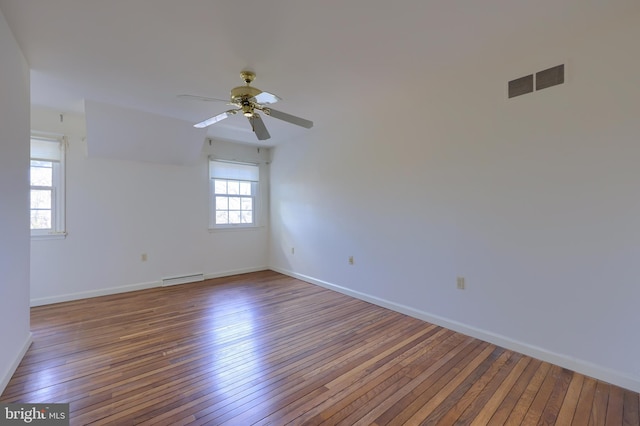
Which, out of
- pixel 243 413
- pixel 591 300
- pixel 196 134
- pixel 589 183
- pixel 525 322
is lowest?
pixel 243 413

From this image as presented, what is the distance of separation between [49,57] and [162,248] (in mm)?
2849

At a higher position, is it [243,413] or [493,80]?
[493,80]

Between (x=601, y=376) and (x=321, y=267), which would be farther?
(x=321, y=267)

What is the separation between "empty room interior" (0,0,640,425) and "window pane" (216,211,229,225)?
60.7 inches

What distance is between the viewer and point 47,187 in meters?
3.63

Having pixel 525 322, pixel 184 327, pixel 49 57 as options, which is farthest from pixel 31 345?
pixel 525 322

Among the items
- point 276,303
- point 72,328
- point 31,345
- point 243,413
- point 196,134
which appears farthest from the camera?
point 196,134

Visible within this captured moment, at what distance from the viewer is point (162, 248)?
A: 4.48m

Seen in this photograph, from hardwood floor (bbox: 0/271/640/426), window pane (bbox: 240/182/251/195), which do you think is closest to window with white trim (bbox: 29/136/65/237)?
hardwood floor (bbox: 0/271/640/426)

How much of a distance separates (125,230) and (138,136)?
139cm

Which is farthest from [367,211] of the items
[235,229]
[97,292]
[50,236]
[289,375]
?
[50,236]

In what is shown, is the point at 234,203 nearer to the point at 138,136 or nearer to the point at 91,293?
the point at 138,136

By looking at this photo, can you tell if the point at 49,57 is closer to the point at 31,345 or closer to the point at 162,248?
the point at 31,345

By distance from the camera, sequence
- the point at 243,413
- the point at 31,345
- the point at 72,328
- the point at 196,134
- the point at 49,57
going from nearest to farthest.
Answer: the point at 243,413, the point at 49,57, the point at 31,345, the point at 72,328, the point at 196,134
